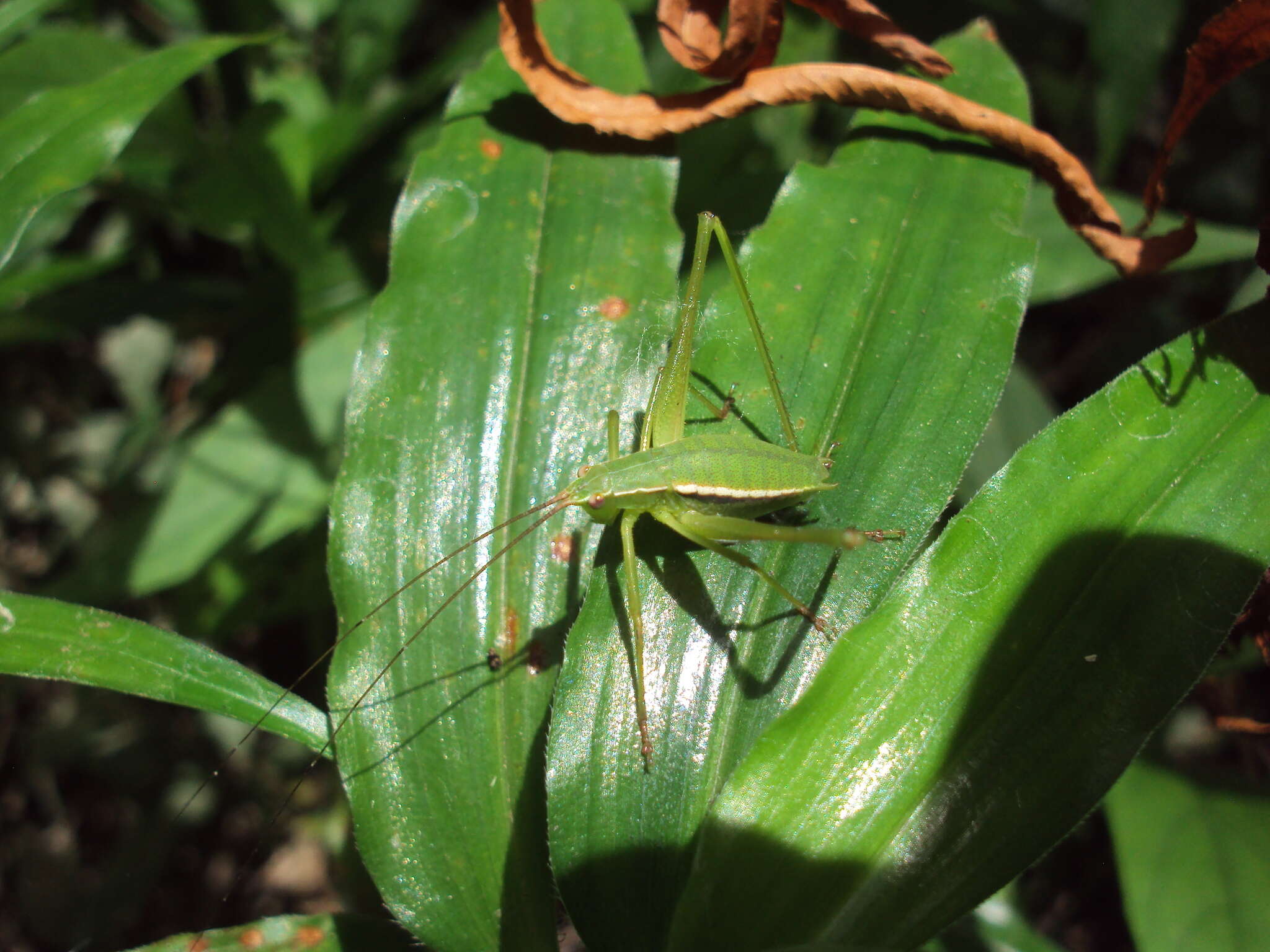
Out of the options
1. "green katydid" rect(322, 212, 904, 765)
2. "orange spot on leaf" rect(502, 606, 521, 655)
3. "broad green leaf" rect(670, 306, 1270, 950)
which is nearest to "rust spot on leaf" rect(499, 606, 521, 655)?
"orange spot on leaf" rect(502, 606, 521, 655)

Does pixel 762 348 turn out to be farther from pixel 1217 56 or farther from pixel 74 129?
pixel 74 129

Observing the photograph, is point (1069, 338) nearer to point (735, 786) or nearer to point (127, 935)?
point (735, 786)

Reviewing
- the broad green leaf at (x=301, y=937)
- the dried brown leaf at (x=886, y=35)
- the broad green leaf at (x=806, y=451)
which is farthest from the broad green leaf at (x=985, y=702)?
the dried brown leaf at (x=886, y=35)

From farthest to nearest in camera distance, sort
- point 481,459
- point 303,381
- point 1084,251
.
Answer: point 303,381, point 1084,251, point 481,459

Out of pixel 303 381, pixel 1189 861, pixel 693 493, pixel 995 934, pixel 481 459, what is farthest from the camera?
pixel 303 381

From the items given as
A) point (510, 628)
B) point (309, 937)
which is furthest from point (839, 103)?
point (309, 937)

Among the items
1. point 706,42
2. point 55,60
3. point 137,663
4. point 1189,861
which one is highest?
point 706,42

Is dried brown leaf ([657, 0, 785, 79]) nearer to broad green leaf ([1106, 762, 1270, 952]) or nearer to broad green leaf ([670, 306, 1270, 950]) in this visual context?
broad green leaf ([670, 306, 1270, 950])
